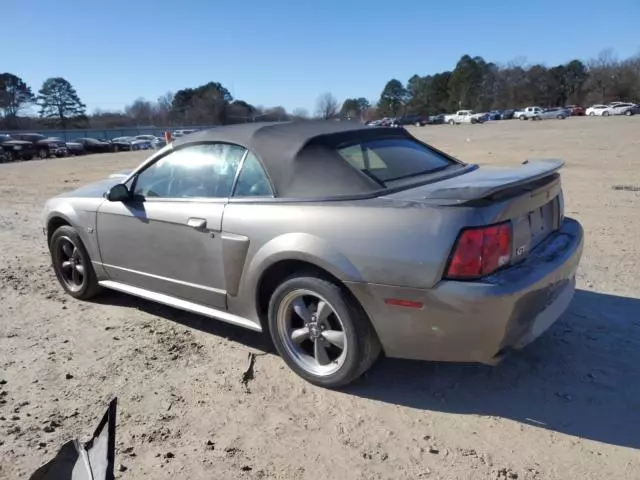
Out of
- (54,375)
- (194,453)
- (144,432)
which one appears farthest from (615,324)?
(54,375)

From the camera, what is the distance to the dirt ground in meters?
2.48

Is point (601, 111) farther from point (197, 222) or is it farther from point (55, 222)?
point (197, 222)

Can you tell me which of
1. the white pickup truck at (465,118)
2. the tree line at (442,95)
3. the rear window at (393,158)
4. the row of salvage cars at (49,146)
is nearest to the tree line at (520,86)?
the tree line at (442,95)

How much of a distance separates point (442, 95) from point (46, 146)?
9218 cm

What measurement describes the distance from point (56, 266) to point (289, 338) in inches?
116

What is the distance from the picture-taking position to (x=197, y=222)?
3510 mm

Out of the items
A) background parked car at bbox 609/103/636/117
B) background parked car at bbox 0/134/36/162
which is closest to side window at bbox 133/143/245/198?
background parked car at bbox 0/134/36/162

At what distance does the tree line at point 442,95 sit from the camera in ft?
280

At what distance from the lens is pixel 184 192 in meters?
3.79

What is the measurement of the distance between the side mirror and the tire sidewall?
1638 mm

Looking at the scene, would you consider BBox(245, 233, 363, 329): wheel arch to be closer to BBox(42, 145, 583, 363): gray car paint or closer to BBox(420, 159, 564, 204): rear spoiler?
BBox(42, 145, 583, 363): gray car paint

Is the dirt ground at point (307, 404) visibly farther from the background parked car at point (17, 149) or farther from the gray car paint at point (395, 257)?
the background parked car at point (17, 149)

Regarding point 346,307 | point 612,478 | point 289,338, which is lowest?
point 612,478

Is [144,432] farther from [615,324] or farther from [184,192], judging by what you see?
[615,324]
